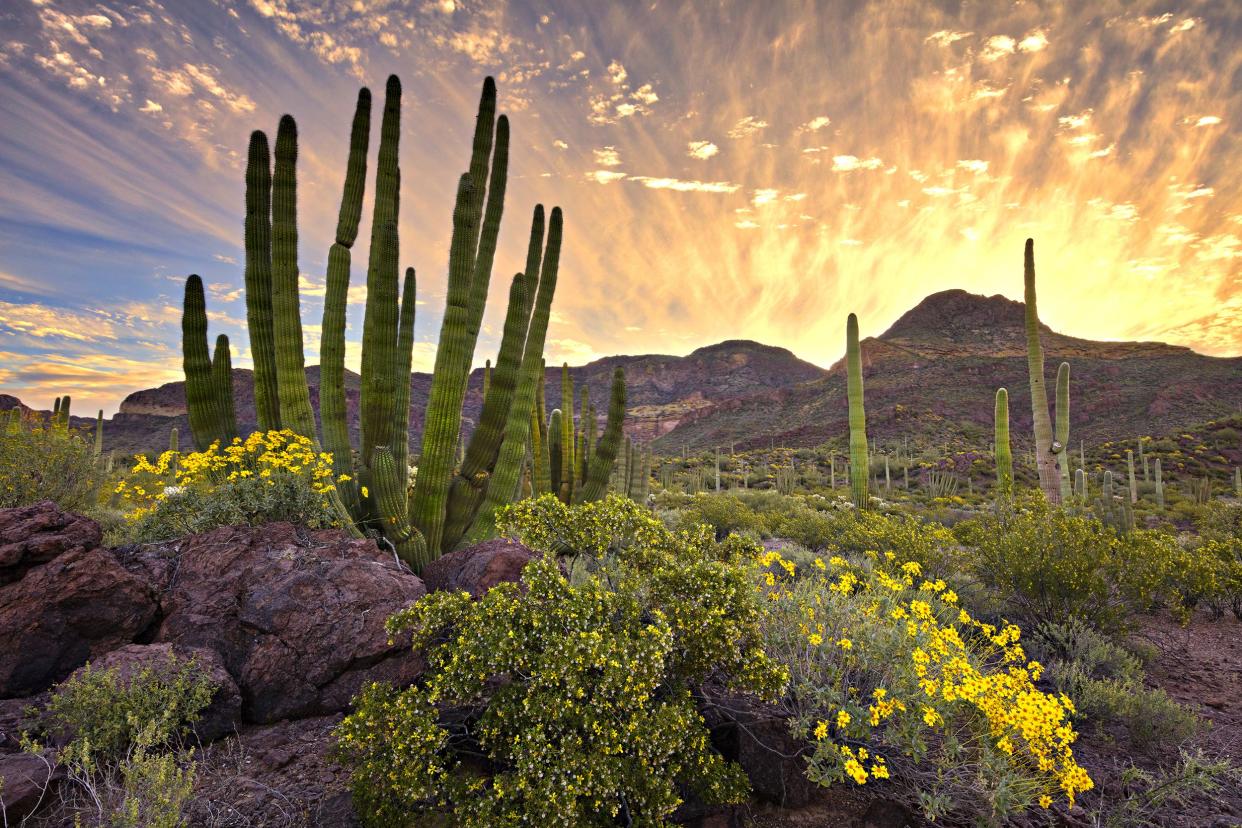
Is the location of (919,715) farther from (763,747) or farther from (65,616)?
(65,616)

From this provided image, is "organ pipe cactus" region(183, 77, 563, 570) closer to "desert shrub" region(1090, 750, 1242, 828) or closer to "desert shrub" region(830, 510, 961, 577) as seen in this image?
"desert shrub" region(830, 510, 961, 577)

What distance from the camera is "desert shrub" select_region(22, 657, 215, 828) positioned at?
271 centimetres

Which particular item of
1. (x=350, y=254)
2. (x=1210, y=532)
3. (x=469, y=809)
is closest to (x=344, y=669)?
(x=469, y=809)

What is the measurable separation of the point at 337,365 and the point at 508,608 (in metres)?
5.16

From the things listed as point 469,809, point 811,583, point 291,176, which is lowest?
point 469,809

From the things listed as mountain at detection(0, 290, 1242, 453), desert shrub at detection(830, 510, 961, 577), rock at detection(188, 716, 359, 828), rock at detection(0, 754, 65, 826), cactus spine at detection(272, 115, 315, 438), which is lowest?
rock at detection(188, 716, 359, 828)

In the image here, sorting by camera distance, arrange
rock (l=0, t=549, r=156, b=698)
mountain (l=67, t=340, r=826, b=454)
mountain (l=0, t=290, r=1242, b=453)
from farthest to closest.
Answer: mountain (l=67, t=340, r=826, b=454) < mountain (l=0, t=290, r=1242, b=453) < rock (l=0, t=549, r=156, b=698)

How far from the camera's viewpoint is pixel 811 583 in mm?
5375

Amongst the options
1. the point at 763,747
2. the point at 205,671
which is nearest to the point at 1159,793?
the point at 763,747

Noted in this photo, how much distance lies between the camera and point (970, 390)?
50.4 m

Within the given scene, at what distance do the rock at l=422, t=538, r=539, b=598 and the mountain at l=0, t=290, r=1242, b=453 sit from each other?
71.3 feet

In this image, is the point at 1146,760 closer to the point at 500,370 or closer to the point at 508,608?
the point at 508,608

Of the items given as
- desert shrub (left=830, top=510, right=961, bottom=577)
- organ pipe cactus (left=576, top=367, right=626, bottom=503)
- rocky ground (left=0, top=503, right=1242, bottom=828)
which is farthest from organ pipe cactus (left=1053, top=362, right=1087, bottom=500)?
organ pipe cactus (left=576, top=367, right=626, bottom=503)

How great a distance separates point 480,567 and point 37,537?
3344mm
